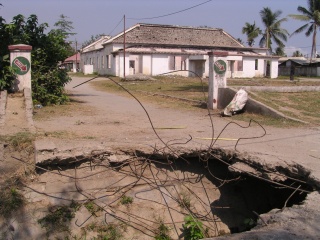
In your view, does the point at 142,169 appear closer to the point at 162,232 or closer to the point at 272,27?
the point at 162,232

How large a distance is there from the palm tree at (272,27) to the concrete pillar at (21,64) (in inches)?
1598

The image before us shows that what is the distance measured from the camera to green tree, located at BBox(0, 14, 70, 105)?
11672mm

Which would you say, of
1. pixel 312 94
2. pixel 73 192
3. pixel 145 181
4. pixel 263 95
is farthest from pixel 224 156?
pixel 312 94

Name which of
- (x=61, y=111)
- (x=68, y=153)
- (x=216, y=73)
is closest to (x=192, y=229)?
(x=68, y=153)

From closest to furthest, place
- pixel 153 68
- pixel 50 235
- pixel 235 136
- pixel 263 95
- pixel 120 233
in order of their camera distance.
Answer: pixel 50 235, pixel 120 233, pixel 235 136, pixel 263 95, pixel 153 68

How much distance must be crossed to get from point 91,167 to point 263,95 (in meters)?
7.78

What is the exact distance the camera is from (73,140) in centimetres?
643

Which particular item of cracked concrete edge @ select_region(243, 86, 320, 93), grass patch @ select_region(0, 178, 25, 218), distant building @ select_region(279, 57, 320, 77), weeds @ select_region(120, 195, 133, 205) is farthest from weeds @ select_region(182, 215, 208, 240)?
distant building @ select_region(279, 57, 320, 77)

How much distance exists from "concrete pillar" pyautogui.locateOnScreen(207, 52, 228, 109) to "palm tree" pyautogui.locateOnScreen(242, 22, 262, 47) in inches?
1591

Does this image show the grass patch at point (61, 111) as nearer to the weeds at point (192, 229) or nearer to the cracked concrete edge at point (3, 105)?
the cracked concrete edge at point (3, 105)

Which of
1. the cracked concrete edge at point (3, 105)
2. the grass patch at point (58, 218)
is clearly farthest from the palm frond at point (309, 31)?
the grass patch at point (58, 218)

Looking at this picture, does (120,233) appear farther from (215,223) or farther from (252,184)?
(252,184)

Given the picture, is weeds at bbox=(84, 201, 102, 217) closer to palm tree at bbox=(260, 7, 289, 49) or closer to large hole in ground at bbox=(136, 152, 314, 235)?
large hole in ground at bbox=(136, 152, 314, 235)

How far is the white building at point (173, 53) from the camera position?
113ft
